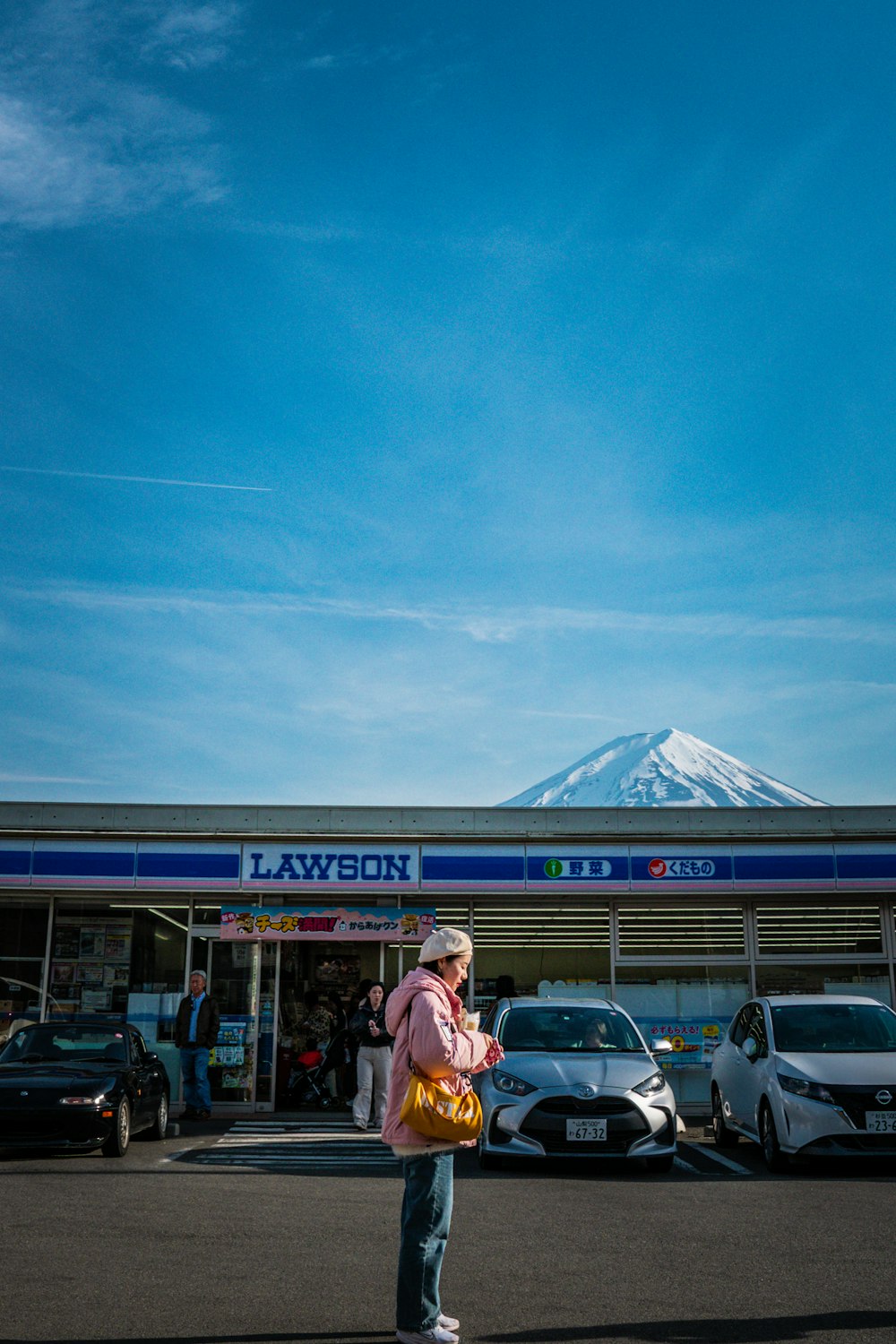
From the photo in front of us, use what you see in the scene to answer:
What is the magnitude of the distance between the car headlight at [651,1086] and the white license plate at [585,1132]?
48 centimetres

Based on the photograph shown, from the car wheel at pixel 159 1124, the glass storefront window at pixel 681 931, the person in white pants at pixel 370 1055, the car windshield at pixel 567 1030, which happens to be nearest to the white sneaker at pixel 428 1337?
the car windshield at pixel 567 1030

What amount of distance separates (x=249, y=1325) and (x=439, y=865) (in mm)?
14198

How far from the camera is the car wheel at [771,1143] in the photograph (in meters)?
11.7

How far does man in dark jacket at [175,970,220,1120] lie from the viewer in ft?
56.8

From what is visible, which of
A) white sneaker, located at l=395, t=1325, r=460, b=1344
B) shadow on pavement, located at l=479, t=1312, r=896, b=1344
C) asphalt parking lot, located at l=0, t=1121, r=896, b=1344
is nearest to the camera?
white sneaker, located at l=395, t=1325, r=460, b=1344

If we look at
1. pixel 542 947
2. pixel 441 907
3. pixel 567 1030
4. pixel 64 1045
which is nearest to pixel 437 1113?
pixel 567 1030

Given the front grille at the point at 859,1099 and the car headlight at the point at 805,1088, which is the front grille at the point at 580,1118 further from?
the front grille at the point at 859,1099

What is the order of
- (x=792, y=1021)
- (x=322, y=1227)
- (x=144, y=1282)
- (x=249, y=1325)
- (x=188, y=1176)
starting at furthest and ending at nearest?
(x=792, y=1021) → (x=188, y=1176) → (x=322, y=1227) → (x=144, y=1282) → (x=249, y=1325)

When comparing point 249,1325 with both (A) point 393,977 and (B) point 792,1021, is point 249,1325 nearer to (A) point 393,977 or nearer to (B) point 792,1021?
(B) point 792,1021

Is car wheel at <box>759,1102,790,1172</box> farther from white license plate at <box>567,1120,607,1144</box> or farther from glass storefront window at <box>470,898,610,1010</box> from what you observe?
glass storefront window at <box>470,898,610,1010</box>

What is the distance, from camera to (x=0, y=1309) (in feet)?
19.1

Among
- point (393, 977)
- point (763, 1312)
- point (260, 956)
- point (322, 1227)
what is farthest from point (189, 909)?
point (763, 1312)

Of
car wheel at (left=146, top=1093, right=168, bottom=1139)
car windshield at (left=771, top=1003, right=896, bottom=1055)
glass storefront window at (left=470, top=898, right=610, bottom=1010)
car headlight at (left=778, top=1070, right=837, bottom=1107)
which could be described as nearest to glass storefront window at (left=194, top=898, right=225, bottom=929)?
glass storefront window at (left=470, top=898, right=610, bottom=1010)

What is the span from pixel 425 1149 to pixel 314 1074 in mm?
14528
